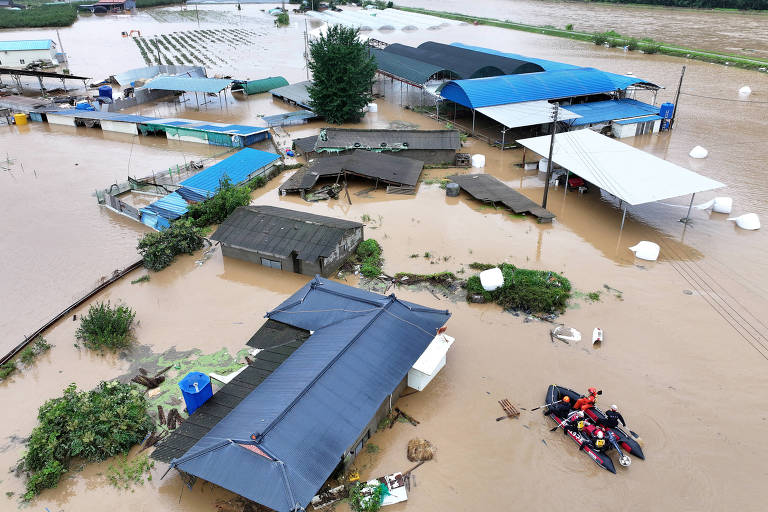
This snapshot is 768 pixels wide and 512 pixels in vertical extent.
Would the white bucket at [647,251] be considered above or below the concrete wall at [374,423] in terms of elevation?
A: above

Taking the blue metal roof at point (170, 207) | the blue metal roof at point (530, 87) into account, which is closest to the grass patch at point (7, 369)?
the blue metal roof at point (170, 207)

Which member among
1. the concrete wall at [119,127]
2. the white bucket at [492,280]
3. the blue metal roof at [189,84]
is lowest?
the white bucket at [492,280]

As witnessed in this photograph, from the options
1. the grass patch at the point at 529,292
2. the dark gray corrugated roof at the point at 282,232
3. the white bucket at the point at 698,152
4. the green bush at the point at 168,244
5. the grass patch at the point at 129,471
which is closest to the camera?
the grass patch at the point at 129,471

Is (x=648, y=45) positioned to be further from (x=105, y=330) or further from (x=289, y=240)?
(x=105, y=330)

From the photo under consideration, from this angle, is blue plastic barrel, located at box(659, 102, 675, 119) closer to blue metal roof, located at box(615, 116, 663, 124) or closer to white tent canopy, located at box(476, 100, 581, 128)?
blue metal roof, located at box(615, 116, 663, 124)

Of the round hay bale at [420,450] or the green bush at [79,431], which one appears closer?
the green bush at [79,431]

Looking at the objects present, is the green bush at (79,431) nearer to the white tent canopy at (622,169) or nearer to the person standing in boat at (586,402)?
the person standing in boat at (586,402)

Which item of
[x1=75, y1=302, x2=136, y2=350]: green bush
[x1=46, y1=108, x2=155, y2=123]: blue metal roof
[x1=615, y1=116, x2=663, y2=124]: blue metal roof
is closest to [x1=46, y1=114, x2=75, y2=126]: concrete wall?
[x1=46, y1=108, x2=155, y2=123]: blue metal roof

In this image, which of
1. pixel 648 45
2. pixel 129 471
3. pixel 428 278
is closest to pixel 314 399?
pixel 129 471
